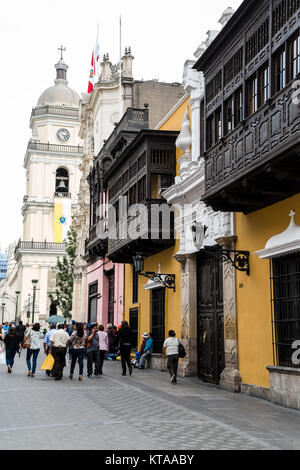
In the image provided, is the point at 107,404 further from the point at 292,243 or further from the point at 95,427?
the point at 292,243

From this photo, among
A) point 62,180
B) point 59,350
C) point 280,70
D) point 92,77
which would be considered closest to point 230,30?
point 280,70

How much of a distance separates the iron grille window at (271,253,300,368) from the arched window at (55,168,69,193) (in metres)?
57.9

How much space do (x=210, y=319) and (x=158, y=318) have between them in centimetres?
470

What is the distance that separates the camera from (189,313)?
17.3 m

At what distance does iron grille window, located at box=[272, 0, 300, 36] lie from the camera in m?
10.7

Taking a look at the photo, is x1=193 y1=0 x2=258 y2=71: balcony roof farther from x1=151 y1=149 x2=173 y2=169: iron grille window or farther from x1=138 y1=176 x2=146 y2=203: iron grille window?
x1=138 y1=176 x2=146 y2=203: iron grille window

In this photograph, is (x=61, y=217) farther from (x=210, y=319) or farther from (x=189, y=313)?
(x=210, y=319)

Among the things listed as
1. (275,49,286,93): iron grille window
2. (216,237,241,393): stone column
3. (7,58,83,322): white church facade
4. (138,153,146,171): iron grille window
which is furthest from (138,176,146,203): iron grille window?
(7,58,83,322): white church facade

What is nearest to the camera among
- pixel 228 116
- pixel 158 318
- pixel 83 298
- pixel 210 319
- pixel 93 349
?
pixel 228 116

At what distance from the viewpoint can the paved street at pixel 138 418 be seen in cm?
748

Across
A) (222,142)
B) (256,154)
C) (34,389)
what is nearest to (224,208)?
(222,142)

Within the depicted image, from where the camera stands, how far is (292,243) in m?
11.2

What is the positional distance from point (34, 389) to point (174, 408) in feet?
14.1

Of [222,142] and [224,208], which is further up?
[222,142]
